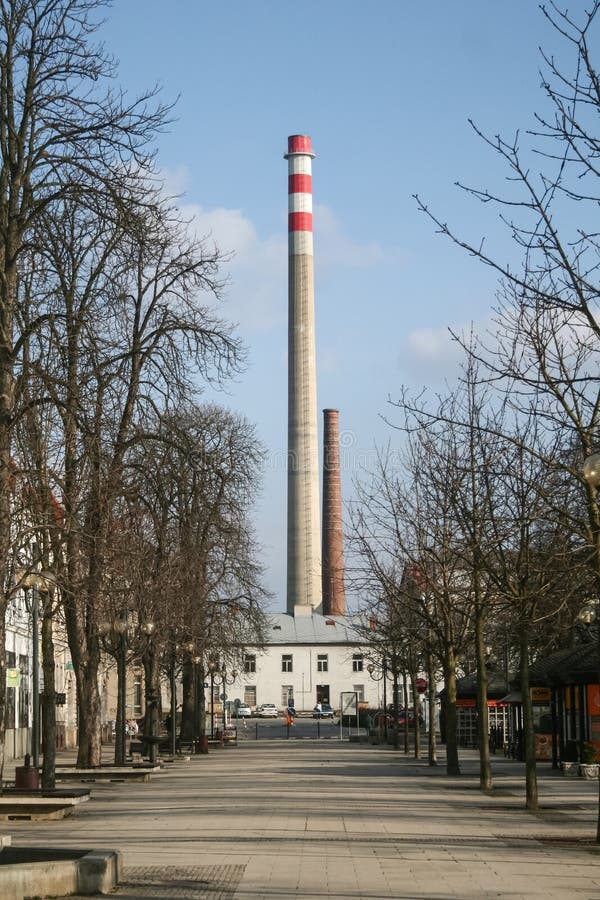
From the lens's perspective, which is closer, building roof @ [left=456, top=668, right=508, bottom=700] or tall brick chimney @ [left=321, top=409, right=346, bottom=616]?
building roof @ [left=456, top=668, right=508, bottom=700]

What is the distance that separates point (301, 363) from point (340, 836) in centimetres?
8246

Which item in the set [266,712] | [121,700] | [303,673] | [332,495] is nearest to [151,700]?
[121,700]

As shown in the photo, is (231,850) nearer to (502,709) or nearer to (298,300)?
(502,709)

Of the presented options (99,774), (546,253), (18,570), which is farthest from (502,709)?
(546,253)

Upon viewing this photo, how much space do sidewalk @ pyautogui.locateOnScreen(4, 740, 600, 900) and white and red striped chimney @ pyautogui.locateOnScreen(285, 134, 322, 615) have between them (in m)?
66.8

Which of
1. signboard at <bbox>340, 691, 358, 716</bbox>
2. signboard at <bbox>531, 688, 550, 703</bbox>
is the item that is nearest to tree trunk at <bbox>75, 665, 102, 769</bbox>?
signboard at <bbox>531, 688, 550, 703</bbox>

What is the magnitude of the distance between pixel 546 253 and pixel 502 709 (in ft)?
164

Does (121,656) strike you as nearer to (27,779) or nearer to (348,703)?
(27,779)

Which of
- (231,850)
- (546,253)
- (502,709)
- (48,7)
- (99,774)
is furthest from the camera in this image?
(502,709)

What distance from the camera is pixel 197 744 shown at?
2175 inches

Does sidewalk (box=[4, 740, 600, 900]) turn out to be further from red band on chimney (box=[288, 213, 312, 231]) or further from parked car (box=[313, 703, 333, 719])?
parked car (box=[313, 703, 333, 719])

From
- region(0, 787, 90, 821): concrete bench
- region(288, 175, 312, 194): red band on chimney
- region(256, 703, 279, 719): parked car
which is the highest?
region(288, 175, 312, 194): red band on chimney

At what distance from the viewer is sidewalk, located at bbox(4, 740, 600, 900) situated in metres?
14.3

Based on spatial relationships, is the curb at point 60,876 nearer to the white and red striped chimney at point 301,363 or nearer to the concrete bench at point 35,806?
the concrete bench at point 35,806
